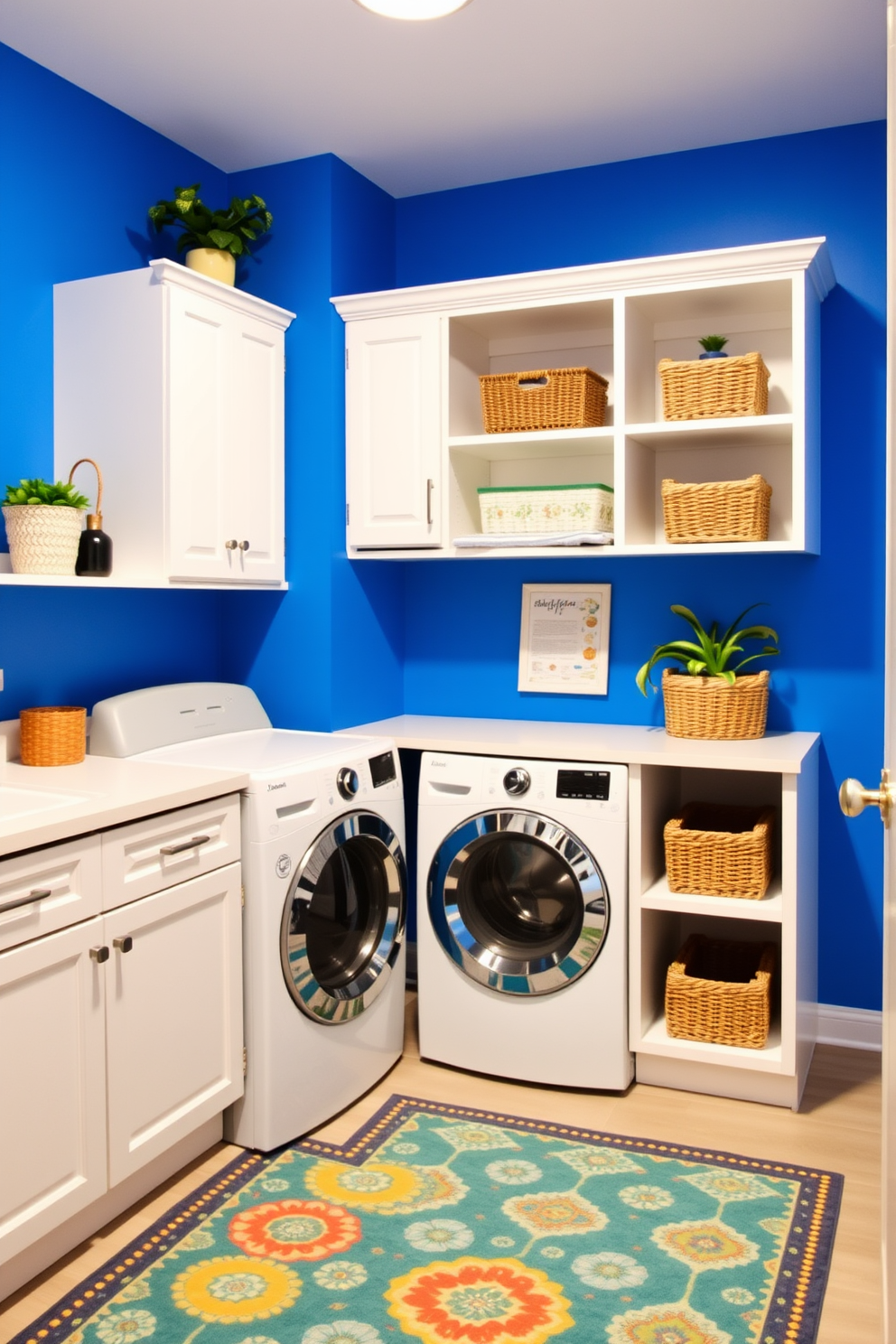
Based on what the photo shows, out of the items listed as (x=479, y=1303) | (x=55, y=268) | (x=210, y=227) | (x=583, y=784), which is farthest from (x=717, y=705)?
(x=55, y=268)

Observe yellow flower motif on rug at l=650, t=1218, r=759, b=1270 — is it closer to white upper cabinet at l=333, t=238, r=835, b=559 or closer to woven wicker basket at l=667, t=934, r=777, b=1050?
woven wicker basket at l=667, t=934, r=777, b=1050

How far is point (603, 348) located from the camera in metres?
3.43

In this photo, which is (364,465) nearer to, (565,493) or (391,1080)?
(565,493)

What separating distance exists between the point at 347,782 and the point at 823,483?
5.39 feet

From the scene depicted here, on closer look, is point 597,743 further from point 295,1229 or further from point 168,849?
point 295,1229

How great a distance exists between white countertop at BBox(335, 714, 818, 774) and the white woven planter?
1.10 meters

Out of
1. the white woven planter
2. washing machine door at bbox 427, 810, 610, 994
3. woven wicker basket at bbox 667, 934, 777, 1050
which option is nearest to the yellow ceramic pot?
the white woven planter

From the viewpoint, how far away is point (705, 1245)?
2248 millimetres

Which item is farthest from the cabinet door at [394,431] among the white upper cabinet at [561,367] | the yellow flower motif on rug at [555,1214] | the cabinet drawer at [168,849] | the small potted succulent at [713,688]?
the yellow flower motif on rug at [555,1214]

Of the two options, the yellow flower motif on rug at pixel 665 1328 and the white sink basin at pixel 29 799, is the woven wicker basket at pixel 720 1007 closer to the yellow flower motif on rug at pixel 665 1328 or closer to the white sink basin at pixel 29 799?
the yellow flower motif on rug at pixel 665 1328

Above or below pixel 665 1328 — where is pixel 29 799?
above

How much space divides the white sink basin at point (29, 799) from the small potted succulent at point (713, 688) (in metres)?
1.59

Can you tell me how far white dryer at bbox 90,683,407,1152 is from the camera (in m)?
2.60

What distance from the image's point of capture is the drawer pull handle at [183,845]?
2.35 metres
